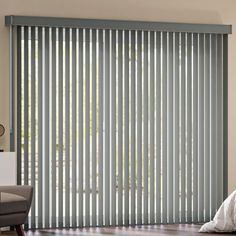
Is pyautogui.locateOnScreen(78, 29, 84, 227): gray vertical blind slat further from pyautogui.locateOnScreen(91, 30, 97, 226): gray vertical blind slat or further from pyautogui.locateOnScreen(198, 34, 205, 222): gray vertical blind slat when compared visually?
pyautogui.locateOnScreen(198, 34, 205, 222): gray vertical blind slat

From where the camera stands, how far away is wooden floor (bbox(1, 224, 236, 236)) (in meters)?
7.72

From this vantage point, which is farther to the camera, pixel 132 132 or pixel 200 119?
pixel 200 119

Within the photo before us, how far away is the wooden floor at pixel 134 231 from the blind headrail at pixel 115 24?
7.09 feet

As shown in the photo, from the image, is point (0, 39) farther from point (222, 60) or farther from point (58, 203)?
point (222, 60)

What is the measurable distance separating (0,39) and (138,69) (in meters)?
1.55

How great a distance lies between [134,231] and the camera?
786cm

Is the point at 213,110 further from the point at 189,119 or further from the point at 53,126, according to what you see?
the point at 53,126

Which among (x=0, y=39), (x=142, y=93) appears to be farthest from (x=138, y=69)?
(x=0, y=39)

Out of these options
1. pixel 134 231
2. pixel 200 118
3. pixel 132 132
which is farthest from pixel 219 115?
pixel 134 231

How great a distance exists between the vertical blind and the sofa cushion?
3.82ft

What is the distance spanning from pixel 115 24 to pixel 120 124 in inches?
43.1

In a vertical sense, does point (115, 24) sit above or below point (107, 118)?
above

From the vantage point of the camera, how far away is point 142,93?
8.37 metres

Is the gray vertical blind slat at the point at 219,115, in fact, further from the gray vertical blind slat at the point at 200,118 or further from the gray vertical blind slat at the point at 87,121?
the gray vertical blind slat at the point at 87,121
